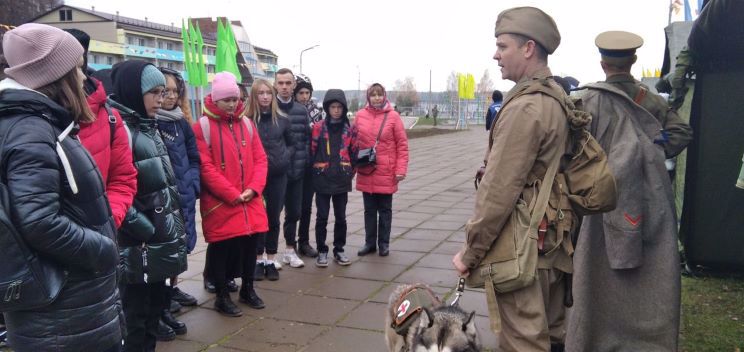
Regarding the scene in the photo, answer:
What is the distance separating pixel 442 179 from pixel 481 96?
57.9 metres

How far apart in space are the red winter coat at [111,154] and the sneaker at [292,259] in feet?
10.6

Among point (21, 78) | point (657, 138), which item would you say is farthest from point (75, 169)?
point (657, 138)

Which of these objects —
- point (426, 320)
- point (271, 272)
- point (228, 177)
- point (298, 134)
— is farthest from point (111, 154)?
point (298, 134)

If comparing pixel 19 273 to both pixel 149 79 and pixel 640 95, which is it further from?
pixel 640 95

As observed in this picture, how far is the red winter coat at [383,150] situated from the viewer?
6574 millimetres

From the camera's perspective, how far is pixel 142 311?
373cm

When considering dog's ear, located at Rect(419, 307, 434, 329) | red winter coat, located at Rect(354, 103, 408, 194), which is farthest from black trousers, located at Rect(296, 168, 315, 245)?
dog's ear, located at Rect(419, 307, 434, 329)

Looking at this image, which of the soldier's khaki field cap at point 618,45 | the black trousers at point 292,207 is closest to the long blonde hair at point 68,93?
the soldier's khaki field cap at point 618,45

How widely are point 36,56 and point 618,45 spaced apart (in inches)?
131

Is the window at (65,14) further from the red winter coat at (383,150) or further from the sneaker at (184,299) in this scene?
the sneaker at (184,299)

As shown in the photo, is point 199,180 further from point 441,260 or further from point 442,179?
point 442,179

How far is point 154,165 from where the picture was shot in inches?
146

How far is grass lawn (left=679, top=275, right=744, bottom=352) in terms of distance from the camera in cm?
416

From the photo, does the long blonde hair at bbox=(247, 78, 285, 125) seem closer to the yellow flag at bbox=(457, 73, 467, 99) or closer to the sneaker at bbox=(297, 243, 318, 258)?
the sneaker at bbox=(297, 243, 318, 258)
